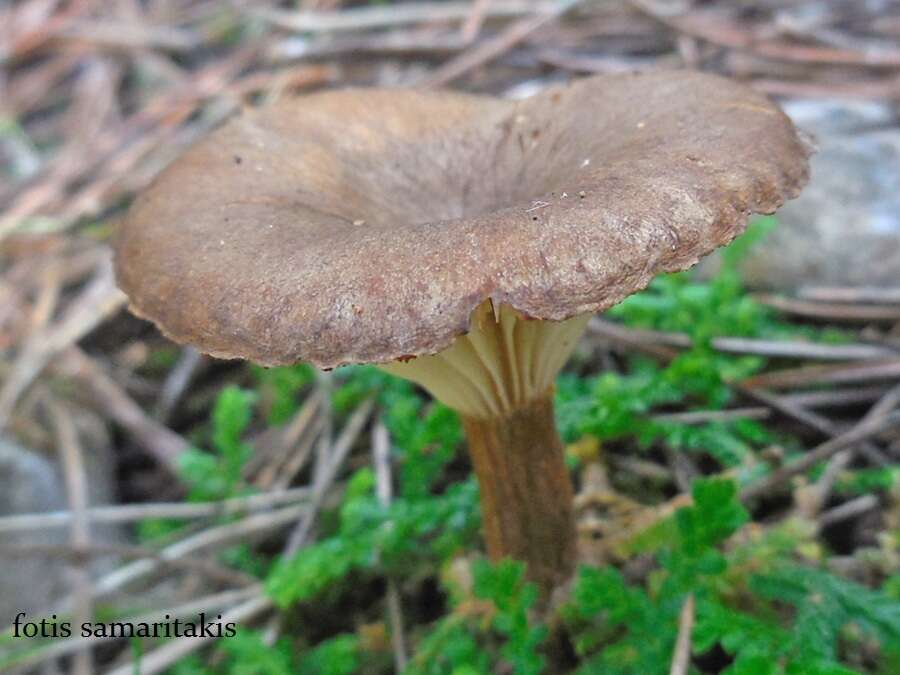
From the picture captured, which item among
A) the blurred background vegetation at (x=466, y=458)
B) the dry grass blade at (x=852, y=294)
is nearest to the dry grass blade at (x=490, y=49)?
the blurred background vegetation at (x=466, y=458)

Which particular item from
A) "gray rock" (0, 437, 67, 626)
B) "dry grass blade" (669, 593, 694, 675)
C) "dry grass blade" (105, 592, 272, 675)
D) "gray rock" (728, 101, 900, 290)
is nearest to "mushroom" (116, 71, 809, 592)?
"dry grass blade" (669, 593, 694, 675)

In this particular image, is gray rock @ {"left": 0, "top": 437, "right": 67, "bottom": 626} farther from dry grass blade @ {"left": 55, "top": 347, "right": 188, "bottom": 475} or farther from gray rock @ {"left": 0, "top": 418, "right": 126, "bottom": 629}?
dry grass blade @ {"left": 55, "top": 347, "right": 188, "bottom": 475}

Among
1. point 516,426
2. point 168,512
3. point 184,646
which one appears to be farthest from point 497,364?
point 168,512

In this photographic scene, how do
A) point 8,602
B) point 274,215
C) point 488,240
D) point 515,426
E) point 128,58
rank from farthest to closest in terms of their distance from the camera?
1. point 128,58
2. point 8,602
3. point 515,426
4. point 274,215
5. point 488,240

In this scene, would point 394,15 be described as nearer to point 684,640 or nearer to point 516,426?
point 516,426

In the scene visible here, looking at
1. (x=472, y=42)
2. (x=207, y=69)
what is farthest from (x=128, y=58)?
(x=472, y=42)

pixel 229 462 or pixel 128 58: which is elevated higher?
pixel 128 58

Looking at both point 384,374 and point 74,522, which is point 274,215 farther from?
point 74,522
